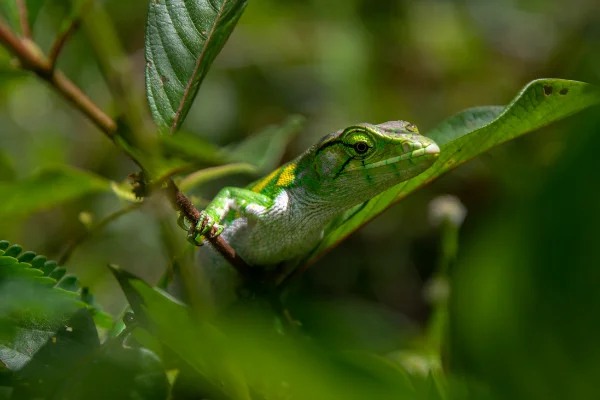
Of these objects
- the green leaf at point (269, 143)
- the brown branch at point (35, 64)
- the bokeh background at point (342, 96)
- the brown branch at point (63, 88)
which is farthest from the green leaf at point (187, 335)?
the bokeh background at point (342, 96)

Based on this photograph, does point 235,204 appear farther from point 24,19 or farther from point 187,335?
point 187,335

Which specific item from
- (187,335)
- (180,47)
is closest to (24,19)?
(180,47)

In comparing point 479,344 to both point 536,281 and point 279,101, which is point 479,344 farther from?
point 279,101

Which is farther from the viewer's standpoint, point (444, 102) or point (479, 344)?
point (444, 102)

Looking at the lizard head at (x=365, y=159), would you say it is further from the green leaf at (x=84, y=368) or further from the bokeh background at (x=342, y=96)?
the bokeh background at (x=342, y=96)

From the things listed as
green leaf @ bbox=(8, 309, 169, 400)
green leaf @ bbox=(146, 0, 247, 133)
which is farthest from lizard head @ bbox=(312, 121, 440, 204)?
green leaf @ bbox=(8, 309, 169, 400)

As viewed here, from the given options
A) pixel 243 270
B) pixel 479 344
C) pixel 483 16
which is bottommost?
pixel 243 270

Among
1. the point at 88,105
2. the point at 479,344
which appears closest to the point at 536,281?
the point at 479,344
